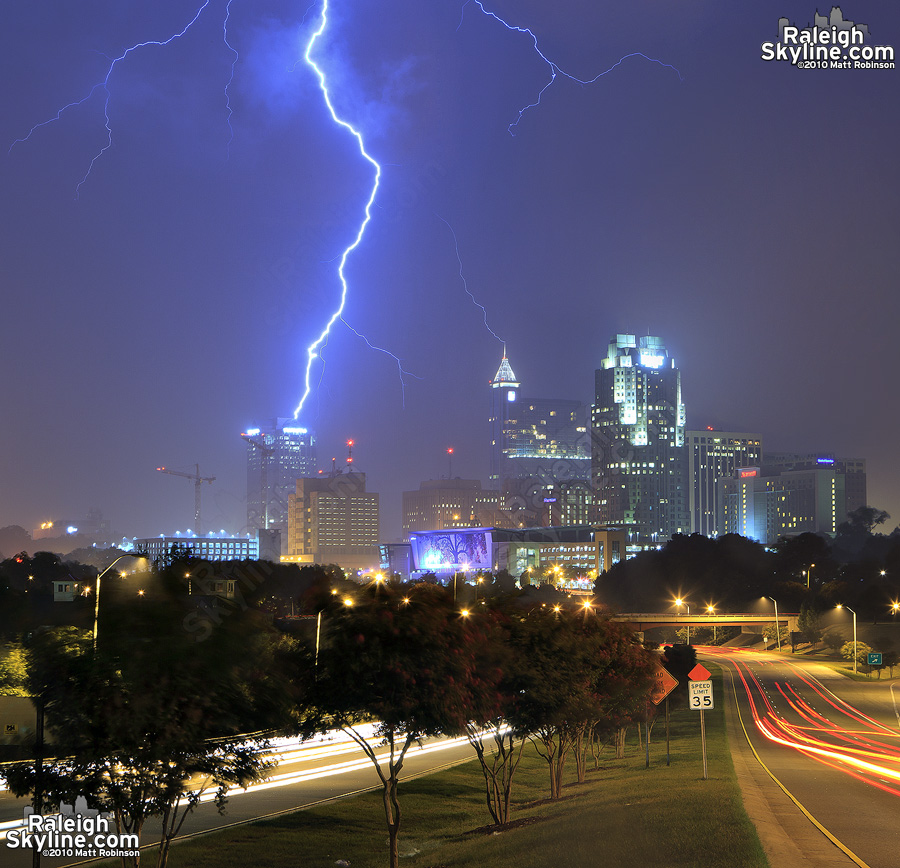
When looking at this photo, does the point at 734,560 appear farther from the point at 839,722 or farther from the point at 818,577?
the point at 839,722

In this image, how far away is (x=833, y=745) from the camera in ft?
150

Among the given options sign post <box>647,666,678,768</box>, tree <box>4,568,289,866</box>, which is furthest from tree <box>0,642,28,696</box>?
tree <box>4,568,289,866</box>

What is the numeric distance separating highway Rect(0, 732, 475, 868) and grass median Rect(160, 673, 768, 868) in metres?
1.23

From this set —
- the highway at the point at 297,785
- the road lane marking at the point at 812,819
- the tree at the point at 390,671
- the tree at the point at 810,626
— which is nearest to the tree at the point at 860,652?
the tree at the point at 810,626

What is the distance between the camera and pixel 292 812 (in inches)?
1204

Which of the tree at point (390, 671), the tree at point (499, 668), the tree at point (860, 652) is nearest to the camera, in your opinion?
the tree at point (390, 671)

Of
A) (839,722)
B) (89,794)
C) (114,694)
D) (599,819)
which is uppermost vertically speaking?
(114,694)

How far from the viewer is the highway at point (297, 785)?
26984 mm

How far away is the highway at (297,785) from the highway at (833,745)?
38.7 feet

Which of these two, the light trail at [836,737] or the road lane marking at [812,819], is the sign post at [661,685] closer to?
the road lane marking at [812,819]

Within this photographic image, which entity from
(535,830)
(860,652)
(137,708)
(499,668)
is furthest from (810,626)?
(137,708)

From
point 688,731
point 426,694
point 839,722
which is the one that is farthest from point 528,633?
point 839,722

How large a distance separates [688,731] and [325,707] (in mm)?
38762

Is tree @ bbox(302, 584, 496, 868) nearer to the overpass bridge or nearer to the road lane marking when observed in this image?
the road lane marking
